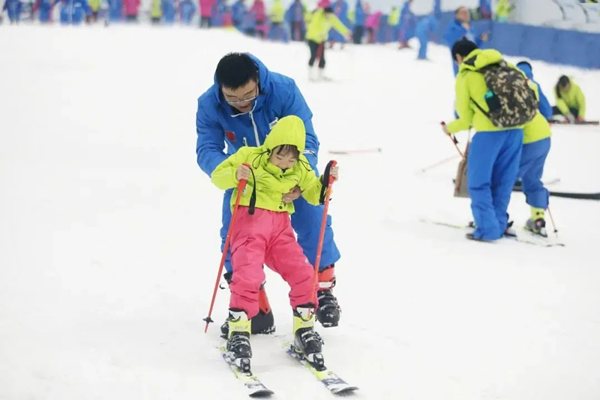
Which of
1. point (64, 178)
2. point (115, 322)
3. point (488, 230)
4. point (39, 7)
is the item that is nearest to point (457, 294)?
point (488, 230)

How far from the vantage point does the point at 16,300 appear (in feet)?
16.8

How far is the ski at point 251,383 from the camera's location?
383 cm

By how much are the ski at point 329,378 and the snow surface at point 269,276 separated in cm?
6

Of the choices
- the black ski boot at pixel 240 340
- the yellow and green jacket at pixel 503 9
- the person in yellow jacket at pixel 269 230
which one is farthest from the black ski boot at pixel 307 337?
the yellow and green jacket at pixel 503 9

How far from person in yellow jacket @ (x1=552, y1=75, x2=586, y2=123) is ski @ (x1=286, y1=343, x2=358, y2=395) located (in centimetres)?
1041

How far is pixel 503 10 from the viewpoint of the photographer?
23.4 m

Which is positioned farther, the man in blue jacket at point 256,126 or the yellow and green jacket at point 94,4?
the yellow and green jacket at point 94,4

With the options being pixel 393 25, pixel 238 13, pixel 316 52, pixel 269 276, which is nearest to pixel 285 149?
pixel 269 276

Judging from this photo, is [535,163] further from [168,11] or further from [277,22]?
[168,11]

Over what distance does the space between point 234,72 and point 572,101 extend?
10830 mm

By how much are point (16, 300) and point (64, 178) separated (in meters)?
4.25

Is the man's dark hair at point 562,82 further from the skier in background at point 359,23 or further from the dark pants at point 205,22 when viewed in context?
the skier in background at point 359,23

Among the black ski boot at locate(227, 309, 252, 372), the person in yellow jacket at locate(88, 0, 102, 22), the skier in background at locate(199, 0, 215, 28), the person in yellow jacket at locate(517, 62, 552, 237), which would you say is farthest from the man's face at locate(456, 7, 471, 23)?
the person in yellow jacket at locate(88, 0, 102, 22)

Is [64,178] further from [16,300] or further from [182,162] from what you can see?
[16,300]
